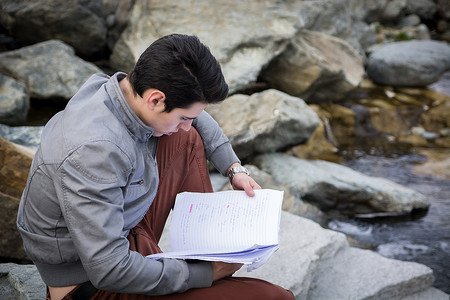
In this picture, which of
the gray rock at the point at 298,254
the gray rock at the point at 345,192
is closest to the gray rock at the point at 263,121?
the gray rock at the point at 345,192

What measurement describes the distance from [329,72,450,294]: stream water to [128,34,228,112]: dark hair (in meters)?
2.30

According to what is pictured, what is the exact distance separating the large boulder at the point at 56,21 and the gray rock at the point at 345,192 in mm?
2470

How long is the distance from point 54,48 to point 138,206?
3.33 m

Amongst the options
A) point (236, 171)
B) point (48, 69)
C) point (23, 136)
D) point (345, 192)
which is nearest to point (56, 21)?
point (48, 69)

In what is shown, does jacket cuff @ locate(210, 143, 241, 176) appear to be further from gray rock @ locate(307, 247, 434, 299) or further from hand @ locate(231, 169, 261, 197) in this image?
gray rock @ locate(307, 247, 434, 299)

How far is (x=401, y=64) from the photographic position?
675cm

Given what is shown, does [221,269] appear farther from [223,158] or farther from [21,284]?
[21,284]

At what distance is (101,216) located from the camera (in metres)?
1.22

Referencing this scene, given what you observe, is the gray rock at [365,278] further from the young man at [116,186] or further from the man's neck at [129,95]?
the man's neck at [129,95]

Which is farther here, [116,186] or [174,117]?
[174,117]

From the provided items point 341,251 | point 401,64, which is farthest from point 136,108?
point 401,64

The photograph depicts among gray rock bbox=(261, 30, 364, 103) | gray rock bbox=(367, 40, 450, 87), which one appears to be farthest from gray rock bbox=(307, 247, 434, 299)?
gray rock bbox=(367, 40, 450, 87)

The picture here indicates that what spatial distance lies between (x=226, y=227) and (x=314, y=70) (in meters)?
4.37

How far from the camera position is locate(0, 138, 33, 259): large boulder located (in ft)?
7.53
